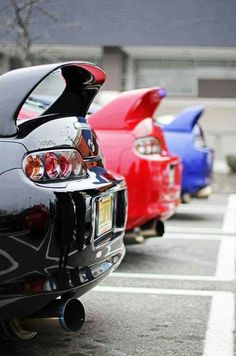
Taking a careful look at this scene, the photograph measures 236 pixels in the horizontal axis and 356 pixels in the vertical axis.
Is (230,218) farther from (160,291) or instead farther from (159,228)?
(160,291)

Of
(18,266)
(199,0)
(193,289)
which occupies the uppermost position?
(199,0)

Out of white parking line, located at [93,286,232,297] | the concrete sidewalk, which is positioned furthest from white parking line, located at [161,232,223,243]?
the concrete sidewalk

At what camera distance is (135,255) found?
696 cm

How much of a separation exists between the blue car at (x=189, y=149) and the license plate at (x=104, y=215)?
536 centimetres

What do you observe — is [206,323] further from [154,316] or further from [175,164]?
[175,164]

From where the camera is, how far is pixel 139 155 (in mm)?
5871

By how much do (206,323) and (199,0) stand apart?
849 inches

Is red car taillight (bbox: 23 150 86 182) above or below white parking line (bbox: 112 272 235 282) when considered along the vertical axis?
above

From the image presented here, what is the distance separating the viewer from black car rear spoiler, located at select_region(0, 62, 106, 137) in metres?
3.29

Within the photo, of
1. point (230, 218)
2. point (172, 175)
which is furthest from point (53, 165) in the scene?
point (230, 218)

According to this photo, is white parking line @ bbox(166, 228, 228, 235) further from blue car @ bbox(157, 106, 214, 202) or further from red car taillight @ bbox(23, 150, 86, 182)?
red car taillight @ bbox(23, 150, 86, 182)

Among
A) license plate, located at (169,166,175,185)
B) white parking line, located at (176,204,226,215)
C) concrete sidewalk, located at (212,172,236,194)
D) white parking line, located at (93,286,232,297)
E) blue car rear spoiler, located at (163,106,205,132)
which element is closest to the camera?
white parking line, located at (93,286,232,297)

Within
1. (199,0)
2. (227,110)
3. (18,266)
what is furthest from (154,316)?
(227,110)

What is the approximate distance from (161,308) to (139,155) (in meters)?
1.51
